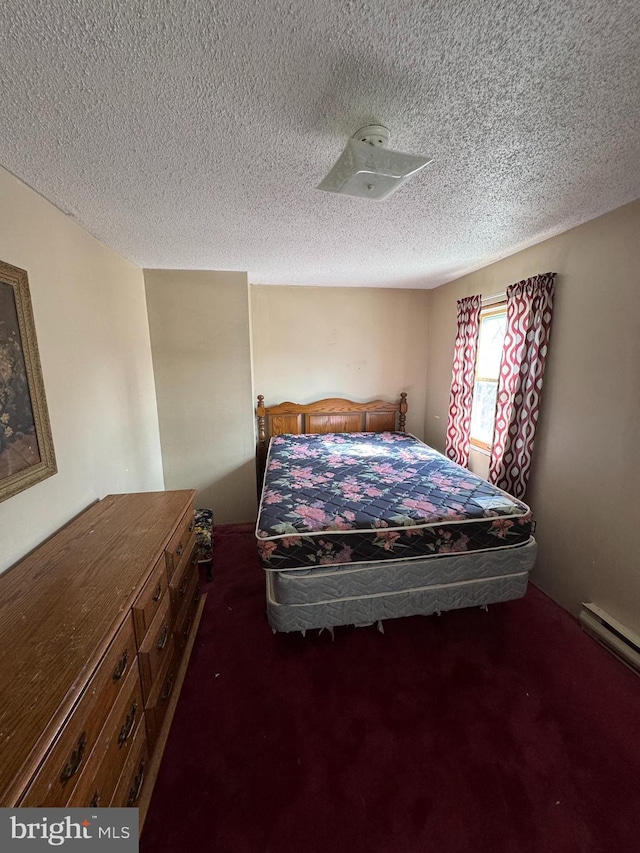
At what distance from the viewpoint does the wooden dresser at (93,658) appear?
0.71 metres

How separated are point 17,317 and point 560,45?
6.44 feet

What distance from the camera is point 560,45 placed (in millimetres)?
819

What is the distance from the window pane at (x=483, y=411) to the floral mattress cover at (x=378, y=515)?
54cm

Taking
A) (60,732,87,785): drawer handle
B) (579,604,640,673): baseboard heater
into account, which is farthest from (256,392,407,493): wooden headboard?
(60,732,87,785): drawer handle

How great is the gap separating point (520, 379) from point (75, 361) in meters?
2.83

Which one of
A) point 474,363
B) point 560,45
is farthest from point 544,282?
point 560,45

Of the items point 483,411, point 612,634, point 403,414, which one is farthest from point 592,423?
point 403,414

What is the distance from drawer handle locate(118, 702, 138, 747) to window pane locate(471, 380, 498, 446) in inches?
115

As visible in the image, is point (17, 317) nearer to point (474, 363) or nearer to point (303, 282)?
point (303, 282)

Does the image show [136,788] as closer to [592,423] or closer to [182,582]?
[182,582]

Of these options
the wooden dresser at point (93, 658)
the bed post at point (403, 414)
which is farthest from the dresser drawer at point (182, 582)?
the bed post at point (403, 414)

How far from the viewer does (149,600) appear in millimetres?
1245

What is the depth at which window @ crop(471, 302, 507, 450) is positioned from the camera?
2.79m

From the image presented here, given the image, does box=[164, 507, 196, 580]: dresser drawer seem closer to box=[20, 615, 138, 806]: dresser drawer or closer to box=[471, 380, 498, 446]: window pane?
box=[20, 615, 138, 806]: dresser drawer
